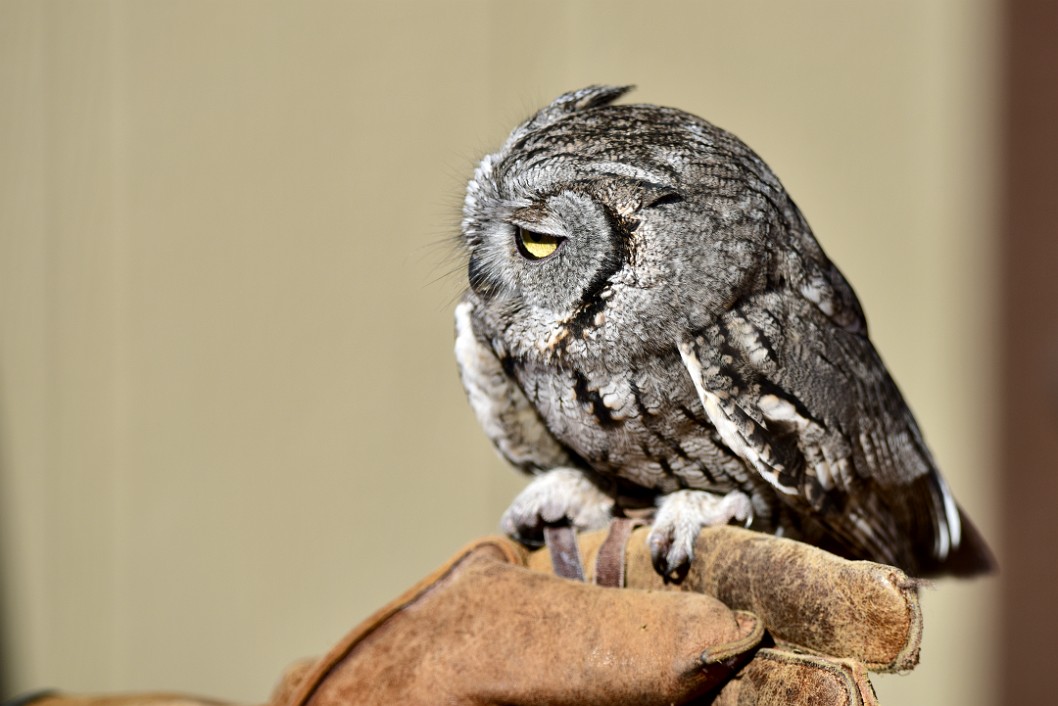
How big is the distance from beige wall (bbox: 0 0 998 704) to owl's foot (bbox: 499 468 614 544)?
1.26 metres

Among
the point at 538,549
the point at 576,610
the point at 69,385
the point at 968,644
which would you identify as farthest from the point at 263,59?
the point at 968,644

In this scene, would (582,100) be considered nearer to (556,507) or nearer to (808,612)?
(556,507)

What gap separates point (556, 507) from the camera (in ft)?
4.60

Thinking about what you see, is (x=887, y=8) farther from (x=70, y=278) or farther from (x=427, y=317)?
(x=70, y=278)

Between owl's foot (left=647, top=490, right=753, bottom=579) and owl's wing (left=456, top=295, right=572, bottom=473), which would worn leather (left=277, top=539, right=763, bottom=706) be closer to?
owl's foot (left=647, top=490, right=753, bottom=579)

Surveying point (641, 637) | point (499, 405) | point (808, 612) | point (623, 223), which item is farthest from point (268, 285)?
point (808, 612)

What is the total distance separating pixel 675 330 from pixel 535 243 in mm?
213

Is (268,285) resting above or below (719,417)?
above

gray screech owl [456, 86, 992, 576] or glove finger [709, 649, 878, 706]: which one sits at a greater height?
gray screech owl [456, 86, 992, 576]

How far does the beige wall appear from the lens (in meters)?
2.57

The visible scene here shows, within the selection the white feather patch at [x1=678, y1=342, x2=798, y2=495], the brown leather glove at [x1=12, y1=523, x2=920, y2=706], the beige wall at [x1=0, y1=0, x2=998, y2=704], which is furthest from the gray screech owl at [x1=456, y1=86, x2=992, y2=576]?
the beige wall at [x1=0, y1=0, x2=998, y2=704]

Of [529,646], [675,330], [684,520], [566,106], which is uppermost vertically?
[566,106]

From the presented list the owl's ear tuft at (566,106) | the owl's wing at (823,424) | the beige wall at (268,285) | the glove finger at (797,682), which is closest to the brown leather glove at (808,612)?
the glove finger at (797,682)

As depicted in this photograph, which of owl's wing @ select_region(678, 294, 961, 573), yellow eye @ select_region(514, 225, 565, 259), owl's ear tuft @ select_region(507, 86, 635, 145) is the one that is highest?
owl's ear tuft @ select_region(507, 86, 635, 145)
